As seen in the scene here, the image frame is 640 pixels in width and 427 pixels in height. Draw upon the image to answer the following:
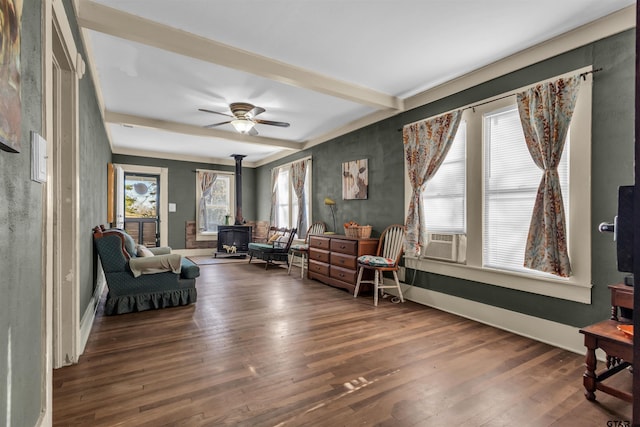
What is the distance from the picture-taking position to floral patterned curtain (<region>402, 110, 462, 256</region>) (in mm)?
3748

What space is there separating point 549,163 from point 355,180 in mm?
2875

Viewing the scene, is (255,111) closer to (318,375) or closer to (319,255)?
(319,255)

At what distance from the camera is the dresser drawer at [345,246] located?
15.0ft

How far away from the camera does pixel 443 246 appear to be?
3.80 metres

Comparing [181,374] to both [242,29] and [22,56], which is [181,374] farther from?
[242,29]

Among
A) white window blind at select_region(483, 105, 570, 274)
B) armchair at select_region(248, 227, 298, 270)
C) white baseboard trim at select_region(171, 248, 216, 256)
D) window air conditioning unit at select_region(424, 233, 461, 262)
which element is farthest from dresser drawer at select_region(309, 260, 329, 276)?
white baseboard trim at select_region(171, 248, 216, 256)

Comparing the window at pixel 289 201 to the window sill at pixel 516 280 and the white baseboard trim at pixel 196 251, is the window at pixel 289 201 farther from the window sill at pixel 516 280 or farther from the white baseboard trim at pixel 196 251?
the window sill at pixel 516 280

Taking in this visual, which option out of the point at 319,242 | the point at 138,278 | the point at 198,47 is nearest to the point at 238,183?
the point at 319,242

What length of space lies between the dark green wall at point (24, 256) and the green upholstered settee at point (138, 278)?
2.35 meters

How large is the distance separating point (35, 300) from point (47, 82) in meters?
0.94

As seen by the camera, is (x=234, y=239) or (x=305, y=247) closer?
(x=305, y=247)

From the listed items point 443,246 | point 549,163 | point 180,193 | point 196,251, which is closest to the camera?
point 549,163

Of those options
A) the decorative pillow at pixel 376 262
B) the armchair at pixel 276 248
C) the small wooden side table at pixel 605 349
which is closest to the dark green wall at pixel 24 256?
the small wooden side table at pixel 605 349

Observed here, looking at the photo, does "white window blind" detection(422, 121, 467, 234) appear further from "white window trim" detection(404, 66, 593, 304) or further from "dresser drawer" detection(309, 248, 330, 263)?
"dresser drawer" detection(309, 248, 330, 263)
